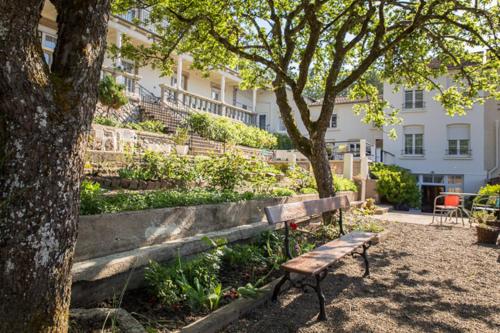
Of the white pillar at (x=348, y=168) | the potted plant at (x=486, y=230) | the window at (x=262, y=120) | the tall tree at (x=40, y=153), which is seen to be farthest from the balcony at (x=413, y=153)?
the tall tree at (x=40, y=153)

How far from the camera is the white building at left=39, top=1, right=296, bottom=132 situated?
1542cm

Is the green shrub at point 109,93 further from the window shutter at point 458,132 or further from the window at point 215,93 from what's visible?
the window shutter at point 458,132

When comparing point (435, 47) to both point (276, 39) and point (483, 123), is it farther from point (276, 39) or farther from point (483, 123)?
point (483, 123)

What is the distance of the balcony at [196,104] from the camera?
732 inches

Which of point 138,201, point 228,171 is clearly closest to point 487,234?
point 228,171

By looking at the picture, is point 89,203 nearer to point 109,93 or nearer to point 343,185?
point 109,93

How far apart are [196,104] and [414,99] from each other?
14265 mm

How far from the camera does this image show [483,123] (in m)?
21.1

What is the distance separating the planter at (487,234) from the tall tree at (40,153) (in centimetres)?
805

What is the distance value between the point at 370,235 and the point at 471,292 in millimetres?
1410

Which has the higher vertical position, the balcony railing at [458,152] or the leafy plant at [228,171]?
the balcony railing at [458,152]

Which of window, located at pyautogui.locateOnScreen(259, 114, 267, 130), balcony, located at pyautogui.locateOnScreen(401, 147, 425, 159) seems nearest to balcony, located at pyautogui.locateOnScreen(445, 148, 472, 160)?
balcony, located at pyautogui.locateOnScreen(401, 147, 425, 159)

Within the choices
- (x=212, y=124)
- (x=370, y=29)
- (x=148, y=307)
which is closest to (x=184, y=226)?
(x=148, y=307)

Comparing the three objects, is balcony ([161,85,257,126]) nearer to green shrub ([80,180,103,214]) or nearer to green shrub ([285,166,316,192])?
green shrub ([285,166,316,192])
